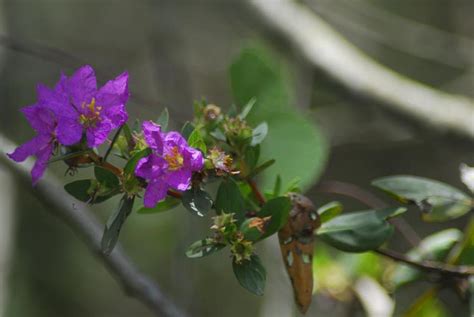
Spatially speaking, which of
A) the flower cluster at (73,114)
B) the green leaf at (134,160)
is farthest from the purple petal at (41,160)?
the green leaf at (134,160)

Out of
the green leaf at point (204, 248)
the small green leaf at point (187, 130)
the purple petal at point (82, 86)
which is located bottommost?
the green leaf at point (204, 248)

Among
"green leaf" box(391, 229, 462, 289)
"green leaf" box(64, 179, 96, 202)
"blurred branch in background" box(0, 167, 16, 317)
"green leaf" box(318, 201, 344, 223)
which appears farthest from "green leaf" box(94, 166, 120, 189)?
"blurred branch in background" box(0, 167, 16, 317)

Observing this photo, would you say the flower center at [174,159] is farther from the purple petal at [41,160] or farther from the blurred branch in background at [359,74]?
the blurred branch in background at [359,74]

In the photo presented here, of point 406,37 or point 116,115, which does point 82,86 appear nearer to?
point 116,115

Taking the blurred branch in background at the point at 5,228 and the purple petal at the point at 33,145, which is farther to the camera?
the blurred branch in background at the point at 5,228

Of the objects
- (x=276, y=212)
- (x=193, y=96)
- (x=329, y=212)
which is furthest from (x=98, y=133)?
(x=193, y=96)
